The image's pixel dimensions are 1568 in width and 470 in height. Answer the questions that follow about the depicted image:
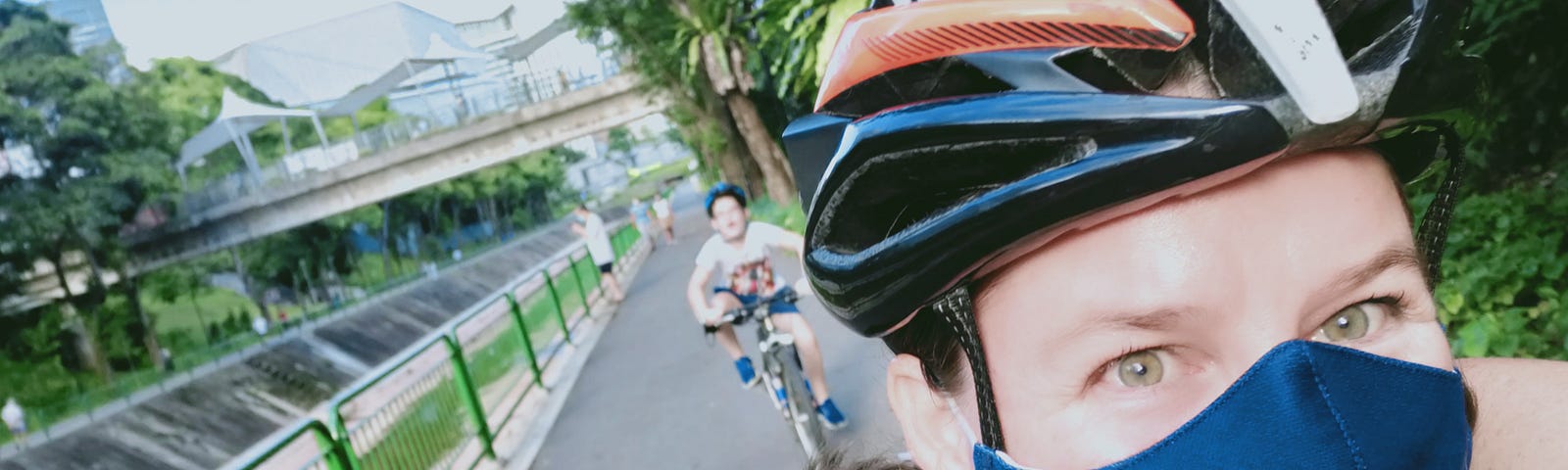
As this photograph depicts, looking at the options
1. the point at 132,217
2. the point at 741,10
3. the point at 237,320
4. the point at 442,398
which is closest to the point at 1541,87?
the point at 442,398

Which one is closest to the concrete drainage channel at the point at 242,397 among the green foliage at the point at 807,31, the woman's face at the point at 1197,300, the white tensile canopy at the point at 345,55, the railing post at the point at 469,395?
the railing post at the point at 469,395

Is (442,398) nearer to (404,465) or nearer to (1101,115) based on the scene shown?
(404,465)

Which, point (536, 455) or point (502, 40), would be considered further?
point (502, 40)

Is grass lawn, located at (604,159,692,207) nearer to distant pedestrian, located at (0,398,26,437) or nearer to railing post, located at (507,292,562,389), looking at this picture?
A: distant pedestrian, located at (0,398,26,437)

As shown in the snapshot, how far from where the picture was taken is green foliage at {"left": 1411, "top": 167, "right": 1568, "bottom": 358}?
10.7 ft

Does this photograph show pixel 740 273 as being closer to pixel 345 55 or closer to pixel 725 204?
pixel 725 204

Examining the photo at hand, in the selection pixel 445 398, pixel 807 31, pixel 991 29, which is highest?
pixel 807 31

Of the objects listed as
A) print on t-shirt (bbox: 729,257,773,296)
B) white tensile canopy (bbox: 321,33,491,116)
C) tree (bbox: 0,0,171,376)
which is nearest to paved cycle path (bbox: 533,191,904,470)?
print on t-shirt (bbox: 729,257,773,296)

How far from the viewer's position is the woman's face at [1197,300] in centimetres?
96

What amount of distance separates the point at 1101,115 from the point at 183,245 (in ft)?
118

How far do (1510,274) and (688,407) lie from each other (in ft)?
15.9

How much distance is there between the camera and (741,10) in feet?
38.3

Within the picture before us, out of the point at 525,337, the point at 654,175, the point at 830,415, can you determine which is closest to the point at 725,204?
the point at 830,415

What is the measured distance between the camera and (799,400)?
14.3 feet
